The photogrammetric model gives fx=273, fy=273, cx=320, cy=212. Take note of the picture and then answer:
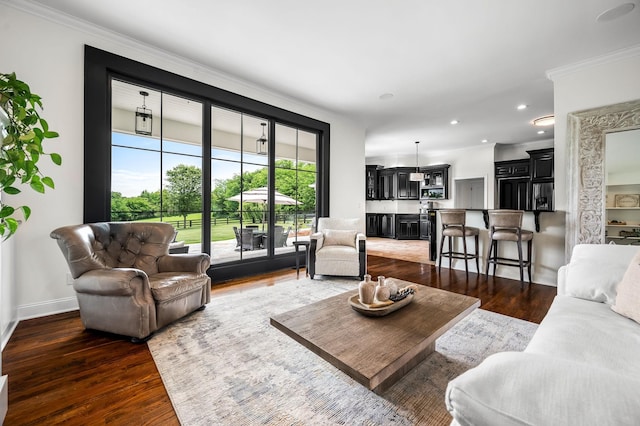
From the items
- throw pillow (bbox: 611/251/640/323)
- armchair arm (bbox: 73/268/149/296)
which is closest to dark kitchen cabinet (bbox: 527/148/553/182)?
throw pillow (bbox: 611/251/640/323)

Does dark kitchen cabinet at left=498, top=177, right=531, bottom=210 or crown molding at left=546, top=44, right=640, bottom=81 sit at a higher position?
crown molding at left=546, top=44, right=640, bottom=81

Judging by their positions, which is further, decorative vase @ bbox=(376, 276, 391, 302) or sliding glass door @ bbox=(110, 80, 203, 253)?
sliding glass door @ bbox=(110, 80, 203, 253)

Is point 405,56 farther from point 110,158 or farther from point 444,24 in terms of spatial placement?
point 110,158

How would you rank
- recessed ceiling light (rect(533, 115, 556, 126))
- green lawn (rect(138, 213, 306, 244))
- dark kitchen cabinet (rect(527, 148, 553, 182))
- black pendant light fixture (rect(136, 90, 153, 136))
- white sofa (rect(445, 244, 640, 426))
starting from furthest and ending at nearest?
dark kitchen cabinet (rect(527, 148, 553, 182)) < recessed ceiling light (rect(533, 115, 556, 126)) < green lawn (rect(138, 213, 306, 244)) < black pendant light fixture (rect(136, 90, 153, 136)) < white sofa (rect(445, 244, 640, 426))

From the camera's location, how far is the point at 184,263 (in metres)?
2.69

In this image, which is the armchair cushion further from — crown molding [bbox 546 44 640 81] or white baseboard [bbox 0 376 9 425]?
crown molding [bbox 546 44 640 81]

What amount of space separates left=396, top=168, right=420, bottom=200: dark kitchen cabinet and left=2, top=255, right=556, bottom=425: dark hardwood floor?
671cm

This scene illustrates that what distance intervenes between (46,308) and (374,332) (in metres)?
3.08

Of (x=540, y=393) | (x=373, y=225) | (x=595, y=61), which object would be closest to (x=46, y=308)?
(x=540, y=393)

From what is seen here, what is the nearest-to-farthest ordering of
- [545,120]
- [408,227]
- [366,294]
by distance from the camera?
[366,294] < [545,120] < [408,227]

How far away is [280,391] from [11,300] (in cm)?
251

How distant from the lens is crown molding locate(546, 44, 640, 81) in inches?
122

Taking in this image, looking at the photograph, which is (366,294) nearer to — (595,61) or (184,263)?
(184,263)

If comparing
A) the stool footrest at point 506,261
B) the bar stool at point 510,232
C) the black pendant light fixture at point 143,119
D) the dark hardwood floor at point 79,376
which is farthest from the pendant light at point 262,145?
the stool footrest at point 506,261
